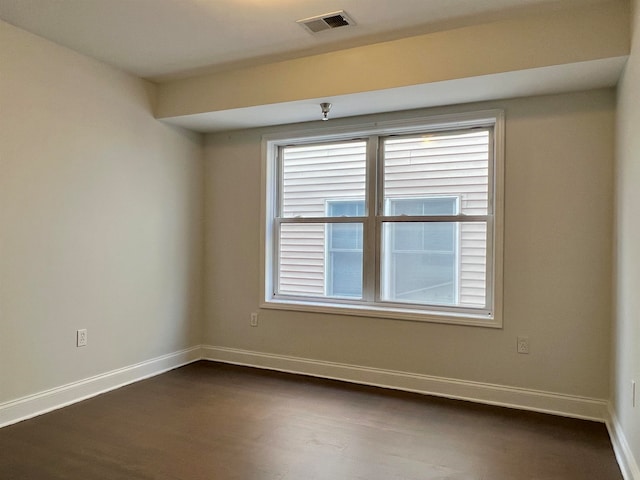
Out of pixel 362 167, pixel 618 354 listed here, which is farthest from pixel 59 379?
pixel 618 354

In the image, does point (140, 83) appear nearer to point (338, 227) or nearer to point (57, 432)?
point (338, 227)

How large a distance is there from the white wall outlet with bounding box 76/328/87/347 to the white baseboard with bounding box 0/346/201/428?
0.26 m

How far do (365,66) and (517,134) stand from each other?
1.17 m

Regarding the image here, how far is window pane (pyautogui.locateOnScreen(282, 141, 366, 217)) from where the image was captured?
3.85 meters

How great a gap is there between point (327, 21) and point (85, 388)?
2.96m

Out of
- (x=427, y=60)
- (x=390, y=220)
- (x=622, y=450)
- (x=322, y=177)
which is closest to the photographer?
(x=622, y=450)

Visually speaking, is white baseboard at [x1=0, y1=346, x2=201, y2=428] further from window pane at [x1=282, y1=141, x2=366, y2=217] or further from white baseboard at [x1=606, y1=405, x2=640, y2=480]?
white baseboard at [x1=606, y1=405, x2=640, y2=480]

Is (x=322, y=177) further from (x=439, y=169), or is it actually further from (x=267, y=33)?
(x=267, y=33)

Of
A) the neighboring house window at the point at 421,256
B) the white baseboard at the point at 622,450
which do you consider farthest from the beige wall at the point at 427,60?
the white baseboard at the point at 622,450

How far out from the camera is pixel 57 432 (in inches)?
104

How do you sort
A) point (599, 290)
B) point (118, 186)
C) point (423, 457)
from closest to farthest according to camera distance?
1. point (423, 457)
2. point (599, 290)
3. point (118, 186)

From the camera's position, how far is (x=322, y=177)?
401 cm

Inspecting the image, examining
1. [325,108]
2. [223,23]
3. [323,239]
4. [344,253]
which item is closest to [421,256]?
[344,253]

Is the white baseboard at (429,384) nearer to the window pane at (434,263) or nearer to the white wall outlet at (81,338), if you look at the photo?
the window pane at (434,263)
